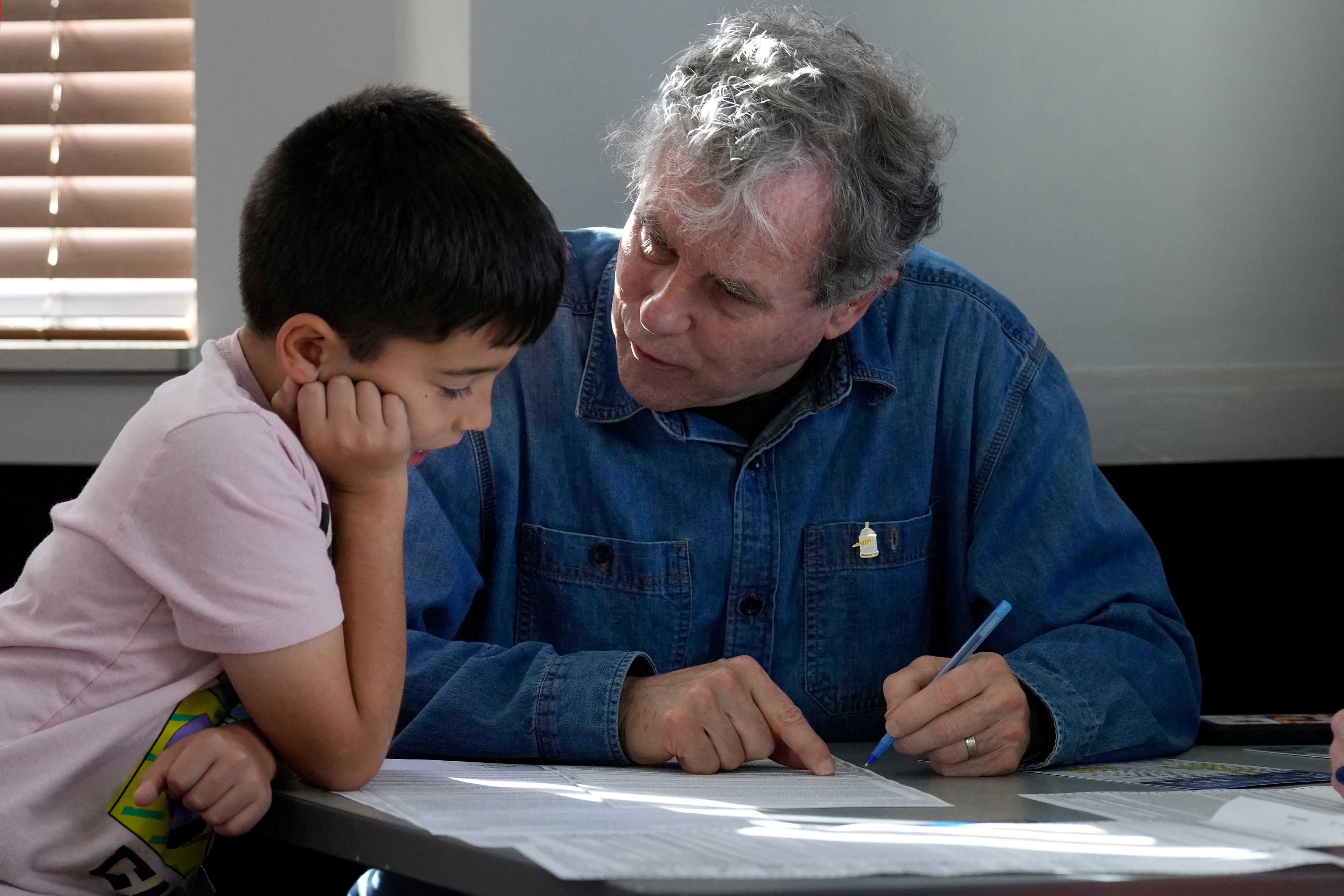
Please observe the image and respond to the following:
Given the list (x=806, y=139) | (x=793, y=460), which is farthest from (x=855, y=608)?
(x=806, y=139)

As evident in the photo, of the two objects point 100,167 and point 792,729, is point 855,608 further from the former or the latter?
point 100,167

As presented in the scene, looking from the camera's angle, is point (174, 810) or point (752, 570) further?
point (752, 570)

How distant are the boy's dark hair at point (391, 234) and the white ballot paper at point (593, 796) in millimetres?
363

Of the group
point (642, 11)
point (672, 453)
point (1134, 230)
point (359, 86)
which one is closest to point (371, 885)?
point (672, 453)

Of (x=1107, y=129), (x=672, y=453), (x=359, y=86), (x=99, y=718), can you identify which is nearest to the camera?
(x=99, y=718)

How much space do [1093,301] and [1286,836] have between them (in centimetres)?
133

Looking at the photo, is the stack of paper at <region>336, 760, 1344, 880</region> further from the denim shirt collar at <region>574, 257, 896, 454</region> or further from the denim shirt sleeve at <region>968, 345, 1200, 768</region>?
the denim shirt collar at <region>574, 257, 896, 454</region>

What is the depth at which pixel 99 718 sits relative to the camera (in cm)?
96

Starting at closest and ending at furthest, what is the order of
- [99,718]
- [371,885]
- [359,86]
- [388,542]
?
[99,718] < [388,542] < [371,885] < [359,86]

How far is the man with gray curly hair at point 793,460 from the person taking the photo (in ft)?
4.48

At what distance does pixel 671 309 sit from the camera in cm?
138

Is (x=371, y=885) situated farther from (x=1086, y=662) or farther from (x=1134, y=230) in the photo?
(x=1134, y=230)

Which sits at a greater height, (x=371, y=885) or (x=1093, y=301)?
(x=1093, y=301)

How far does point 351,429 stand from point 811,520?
2.08 ft
